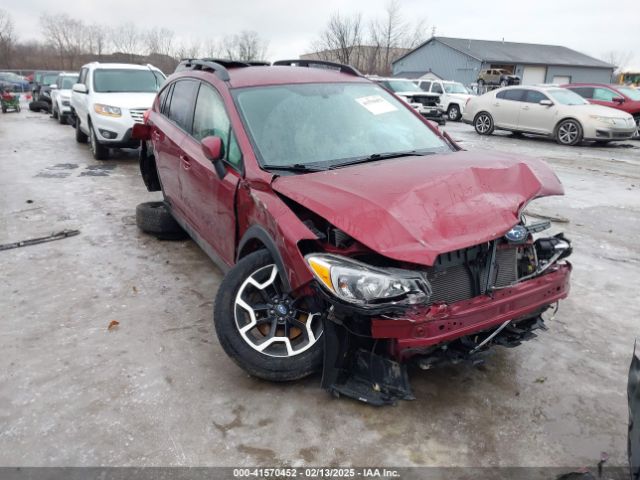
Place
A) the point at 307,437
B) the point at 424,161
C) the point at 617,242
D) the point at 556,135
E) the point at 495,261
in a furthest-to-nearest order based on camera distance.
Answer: the point at 556,135 → the point at 617,242 → the point at 424,161 → the point at 495,261 → the point at 307,437

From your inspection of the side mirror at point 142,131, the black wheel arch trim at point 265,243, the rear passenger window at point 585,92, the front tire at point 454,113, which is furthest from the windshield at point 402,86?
the black wheel arch trim at point 265,243

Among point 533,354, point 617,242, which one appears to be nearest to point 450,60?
point 617,242

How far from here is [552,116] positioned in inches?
555

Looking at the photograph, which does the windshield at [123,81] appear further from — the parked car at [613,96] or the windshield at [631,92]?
the windshield at [631,92]

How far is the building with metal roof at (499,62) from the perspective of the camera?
44281 mm

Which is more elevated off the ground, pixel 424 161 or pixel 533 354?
pixel 424 161

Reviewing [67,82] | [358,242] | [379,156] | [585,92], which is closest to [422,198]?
[358,242]

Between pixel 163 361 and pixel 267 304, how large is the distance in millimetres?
870

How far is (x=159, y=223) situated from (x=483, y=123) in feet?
43.4

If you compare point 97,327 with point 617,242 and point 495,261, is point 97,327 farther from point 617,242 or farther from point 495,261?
point 617,242

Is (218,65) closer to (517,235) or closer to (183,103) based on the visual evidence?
(183,103)

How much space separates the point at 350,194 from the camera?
9.04 ft

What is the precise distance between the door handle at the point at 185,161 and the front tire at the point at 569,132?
489 inches


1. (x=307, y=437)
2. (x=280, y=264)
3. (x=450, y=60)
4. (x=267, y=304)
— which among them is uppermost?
(x=450, y=60)
